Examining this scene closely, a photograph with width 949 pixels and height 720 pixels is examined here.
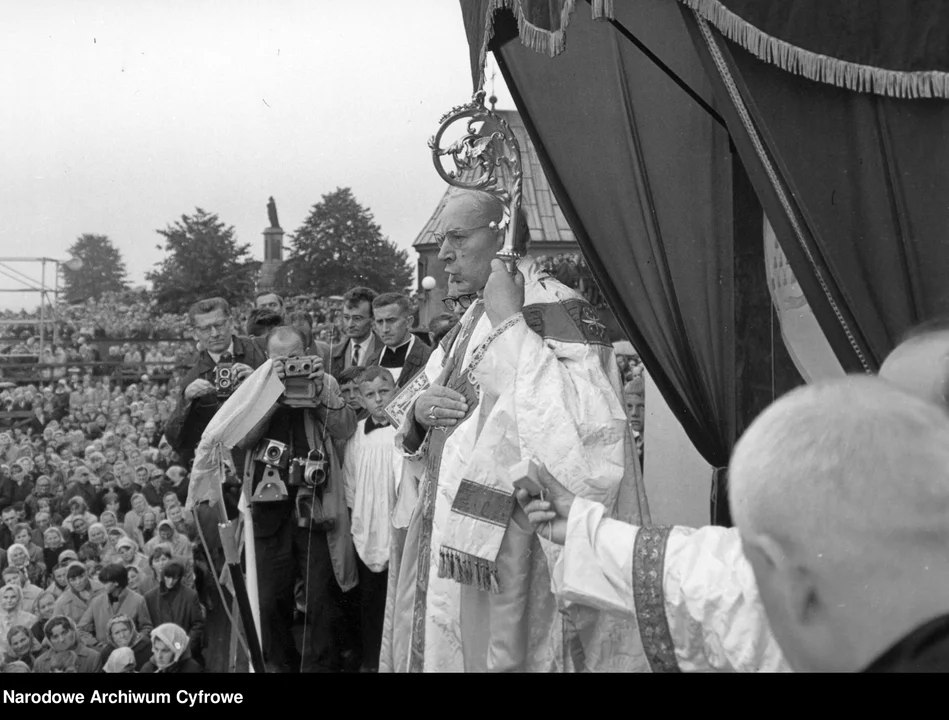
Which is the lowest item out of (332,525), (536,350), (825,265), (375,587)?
(375,587)

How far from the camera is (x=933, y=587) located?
101 cm

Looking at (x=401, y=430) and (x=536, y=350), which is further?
(x=401, y=430)

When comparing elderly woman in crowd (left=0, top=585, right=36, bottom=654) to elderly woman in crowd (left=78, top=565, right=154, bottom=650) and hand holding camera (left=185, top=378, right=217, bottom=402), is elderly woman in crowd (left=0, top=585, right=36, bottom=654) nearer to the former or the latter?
elderly woman in crowd (left=78, top=565, right=154, bottom=650)

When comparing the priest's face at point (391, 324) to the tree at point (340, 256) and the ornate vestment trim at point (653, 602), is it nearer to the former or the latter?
the tree at point (340, 256)

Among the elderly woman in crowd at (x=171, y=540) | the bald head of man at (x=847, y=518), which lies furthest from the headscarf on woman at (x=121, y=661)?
the bald head of man at (x=847, y=518)

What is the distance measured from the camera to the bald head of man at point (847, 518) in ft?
3.35

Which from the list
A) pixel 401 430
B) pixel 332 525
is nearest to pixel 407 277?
pixel 332 525

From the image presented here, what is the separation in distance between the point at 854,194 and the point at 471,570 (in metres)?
1.41

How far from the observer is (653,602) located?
1659mm

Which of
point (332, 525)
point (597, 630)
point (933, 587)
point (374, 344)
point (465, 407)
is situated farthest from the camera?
point (374, 344)

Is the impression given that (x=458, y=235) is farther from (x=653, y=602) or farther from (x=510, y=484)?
(x=653, y=602)

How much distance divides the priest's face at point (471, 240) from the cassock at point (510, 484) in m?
0.16
